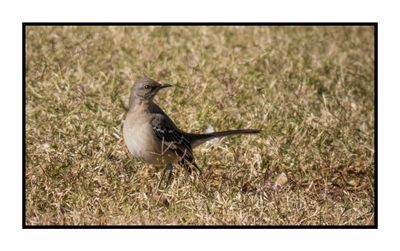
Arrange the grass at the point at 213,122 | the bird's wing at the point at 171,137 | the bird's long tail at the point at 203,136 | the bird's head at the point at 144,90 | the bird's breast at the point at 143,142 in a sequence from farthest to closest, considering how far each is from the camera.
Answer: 1. the bird's long tail at the point at 203,136
2. the bird's head at the point at 144,90
3. the bird's wing at the point at 171,137
4. the bird's breast at the point at 143,142
5. the grass at the point at 213,122

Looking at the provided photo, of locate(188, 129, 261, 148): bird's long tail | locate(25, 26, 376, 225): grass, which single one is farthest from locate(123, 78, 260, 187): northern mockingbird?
locate(25, 26, 376, 225): grass

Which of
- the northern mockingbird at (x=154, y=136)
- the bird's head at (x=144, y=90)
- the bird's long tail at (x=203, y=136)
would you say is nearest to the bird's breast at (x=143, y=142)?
the northern mockingbird at (x=154, y=136)

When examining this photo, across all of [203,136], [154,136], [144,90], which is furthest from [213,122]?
[154,136]

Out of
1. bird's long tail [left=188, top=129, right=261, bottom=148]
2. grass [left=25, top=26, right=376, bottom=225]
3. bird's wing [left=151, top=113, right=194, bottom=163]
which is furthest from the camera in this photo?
bird's long tail [left=188, top=129, right=261, bottom=148]

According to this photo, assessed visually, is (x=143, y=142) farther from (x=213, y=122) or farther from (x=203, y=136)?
(x=213, y=122)

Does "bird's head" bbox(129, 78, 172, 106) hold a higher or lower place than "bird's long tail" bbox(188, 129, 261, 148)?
higher

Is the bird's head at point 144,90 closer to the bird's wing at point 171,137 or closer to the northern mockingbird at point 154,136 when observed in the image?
the northern mockingbird at point 154,136

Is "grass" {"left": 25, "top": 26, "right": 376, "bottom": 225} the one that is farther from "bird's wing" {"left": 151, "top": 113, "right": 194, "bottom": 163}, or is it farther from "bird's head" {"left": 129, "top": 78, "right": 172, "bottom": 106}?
"bird's head" {"left": 129, "top": 78, "right": 172, "bottom": 106}
